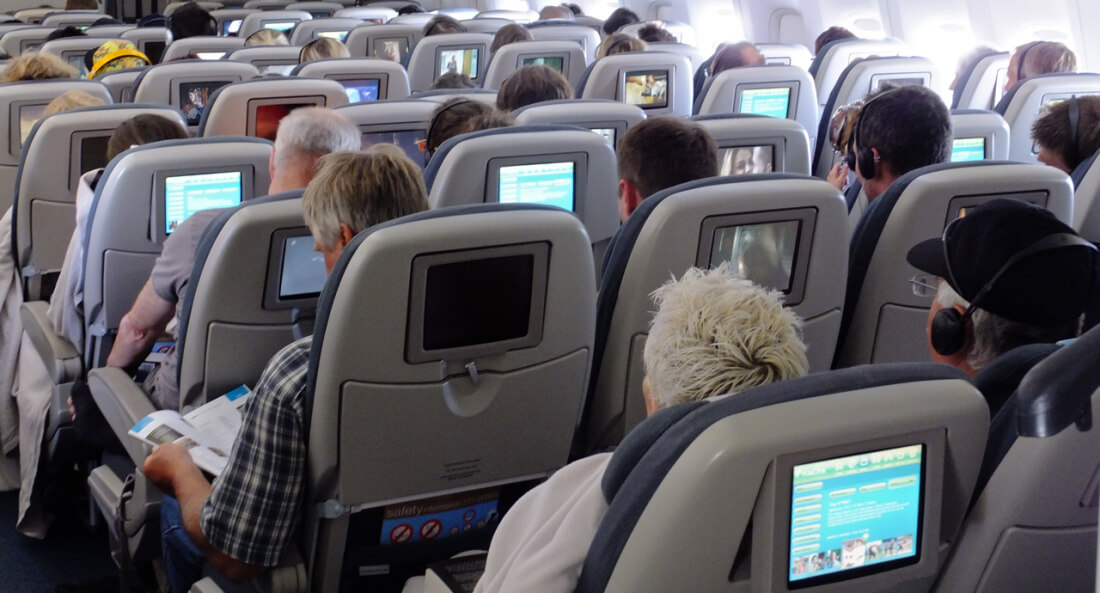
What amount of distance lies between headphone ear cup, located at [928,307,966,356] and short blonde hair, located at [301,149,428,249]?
108 cm

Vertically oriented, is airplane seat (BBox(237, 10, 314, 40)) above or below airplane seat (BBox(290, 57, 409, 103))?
below

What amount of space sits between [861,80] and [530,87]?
→ 5.57 ft

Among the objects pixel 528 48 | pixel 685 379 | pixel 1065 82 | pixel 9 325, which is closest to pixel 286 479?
pixel 685 379

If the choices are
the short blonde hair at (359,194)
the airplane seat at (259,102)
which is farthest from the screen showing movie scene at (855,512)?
the airplane seat at (259,102)

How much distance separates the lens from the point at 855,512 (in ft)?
5.02

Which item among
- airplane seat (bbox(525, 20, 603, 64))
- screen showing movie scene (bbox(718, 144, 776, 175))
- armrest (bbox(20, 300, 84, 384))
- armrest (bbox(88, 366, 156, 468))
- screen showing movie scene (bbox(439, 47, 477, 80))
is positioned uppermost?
screen showing movie scene (bbox(718, 144, 776, 175))

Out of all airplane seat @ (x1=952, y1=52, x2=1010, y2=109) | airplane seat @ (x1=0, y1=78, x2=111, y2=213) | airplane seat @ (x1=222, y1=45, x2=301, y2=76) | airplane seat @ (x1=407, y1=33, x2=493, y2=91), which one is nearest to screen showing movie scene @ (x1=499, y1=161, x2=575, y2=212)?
airplane seat @ (x1=0, y1=78, x2=111, y2=213)

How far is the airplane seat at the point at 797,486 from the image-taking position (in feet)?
4.65

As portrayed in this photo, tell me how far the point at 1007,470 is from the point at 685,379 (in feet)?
1.46

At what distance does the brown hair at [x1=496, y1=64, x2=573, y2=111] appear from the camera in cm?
504

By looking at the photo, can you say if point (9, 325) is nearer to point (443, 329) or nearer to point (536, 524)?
point (443, 329)

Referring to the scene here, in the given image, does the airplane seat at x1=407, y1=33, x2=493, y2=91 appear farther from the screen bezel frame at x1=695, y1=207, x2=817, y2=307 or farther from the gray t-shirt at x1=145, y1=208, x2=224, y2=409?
the screen bezel frame at x1=695, y1=207, x2=817, y2=307

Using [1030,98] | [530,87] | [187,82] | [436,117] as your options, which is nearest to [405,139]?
[436,117]

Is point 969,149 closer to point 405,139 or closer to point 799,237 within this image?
point 799,237
